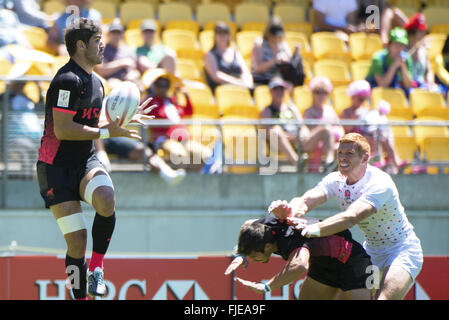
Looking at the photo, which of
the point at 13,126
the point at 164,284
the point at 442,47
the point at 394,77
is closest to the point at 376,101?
the point at 394,77

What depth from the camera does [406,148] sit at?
364 inches

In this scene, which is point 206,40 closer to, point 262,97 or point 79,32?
point 262,97

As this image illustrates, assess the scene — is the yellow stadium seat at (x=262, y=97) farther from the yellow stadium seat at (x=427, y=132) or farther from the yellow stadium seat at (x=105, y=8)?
the yellow stadium seat at (x=105, y=8)

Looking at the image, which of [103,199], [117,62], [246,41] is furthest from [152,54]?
[103,199]

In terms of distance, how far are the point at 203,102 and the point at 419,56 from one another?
10.9 feet

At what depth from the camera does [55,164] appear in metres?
6.25

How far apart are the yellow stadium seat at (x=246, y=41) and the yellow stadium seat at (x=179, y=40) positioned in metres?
0.65

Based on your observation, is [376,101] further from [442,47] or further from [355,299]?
[355,299]

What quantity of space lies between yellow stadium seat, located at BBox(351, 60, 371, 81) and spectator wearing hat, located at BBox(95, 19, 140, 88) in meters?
3.28

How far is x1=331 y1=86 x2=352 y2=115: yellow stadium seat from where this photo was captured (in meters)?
10.5

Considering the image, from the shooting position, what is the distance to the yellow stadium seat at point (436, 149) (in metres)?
9.25

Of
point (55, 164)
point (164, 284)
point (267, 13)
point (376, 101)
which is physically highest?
point (267, 13)

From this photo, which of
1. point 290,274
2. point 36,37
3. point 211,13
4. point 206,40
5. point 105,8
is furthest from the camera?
point 211,13
